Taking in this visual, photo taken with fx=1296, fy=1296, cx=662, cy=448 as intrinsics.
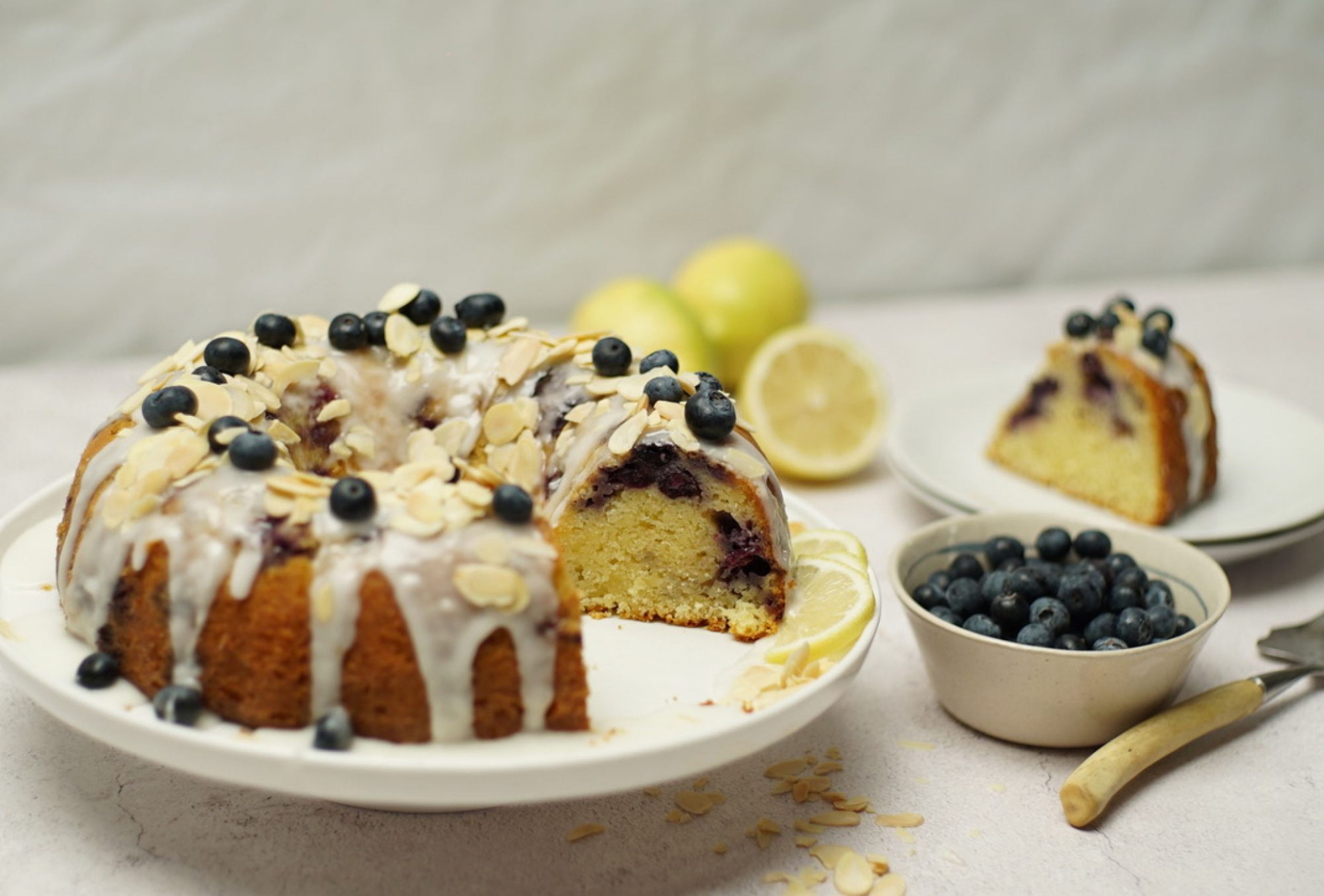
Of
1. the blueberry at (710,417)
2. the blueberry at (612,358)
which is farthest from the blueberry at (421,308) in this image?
the blueberry at (710,417)

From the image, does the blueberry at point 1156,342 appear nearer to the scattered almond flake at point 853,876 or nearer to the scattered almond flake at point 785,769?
the scattered almond flake at point 785,769

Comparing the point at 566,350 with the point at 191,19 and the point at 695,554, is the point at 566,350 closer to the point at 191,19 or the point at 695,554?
the point at 695,554

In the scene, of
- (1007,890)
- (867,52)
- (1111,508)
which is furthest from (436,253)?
(1007,890)

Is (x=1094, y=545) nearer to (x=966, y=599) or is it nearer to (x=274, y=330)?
(x=966, y=599)

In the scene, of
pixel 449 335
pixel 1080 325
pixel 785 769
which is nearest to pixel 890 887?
pixel 785 769

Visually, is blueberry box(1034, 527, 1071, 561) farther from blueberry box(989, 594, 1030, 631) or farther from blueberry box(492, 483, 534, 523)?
blueberry box(492, 483, 534, 523)
